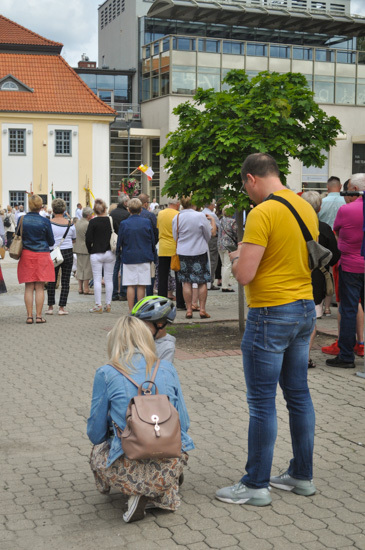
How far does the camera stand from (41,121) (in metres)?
51.0

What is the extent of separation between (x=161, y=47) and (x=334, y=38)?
13.3 metres

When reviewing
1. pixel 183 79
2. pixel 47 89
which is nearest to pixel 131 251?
pixel 183 79

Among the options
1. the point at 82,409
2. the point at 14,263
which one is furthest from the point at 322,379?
the point at 14,263

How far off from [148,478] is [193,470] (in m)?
1.05

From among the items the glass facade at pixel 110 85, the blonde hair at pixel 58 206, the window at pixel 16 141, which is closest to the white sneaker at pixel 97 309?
the blonde hair at pixel 58 206

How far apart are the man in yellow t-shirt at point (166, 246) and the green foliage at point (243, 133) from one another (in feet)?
9.46

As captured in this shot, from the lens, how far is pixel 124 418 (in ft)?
14.6

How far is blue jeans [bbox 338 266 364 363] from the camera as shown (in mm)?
8602

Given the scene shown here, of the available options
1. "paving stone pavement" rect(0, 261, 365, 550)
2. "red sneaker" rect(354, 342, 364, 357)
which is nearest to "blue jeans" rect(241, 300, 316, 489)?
"paving stone pavement" rect(0, 261, 365, 550)

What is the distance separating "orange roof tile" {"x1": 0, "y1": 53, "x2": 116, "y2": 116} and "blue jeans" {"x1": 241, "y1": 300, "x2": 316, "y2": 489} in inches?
1880

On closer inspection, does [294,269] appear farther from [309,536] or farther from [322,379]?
[322,379]

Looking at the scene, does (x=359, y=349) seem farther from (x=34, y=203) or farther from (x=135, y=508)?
(x=34, y=203)

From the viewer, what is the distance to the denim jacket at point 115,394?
4453 mm

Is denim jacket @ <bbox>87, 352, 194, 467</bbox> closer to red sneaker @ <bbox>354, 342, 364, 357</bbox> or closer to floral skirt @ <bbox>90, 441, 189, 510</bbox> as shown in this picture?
floral skirt @ <bbox>90, 441, 189, 510</bbox>
